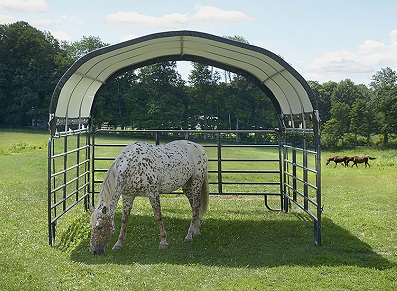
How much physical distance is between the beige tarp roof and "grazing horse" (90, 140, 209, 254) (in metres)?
1.52

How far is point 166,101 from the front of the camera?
40875 mm

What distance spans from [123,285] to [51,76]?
42.6 meters

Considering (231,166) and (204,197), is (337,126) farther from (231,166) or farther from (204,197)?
(204,197)

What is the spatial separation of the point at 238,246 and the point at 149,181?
5.75 ft

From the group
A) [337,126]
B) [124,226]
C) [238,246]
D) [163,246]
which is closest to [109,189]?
[124,226]

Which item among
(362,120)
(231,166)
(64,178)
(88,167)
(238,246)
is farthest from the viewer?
(362,120)

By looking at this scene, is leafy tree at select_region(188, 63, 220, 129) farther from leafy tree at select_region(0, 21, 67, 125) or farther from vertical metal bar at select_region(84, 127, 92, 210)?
vertical metal bar at select_region(84, 127, 92, 210)

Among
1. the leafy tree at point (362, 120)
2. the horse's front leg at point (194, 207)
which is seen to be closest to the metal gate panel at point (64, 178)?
the horse's front leg at point (194, 207)

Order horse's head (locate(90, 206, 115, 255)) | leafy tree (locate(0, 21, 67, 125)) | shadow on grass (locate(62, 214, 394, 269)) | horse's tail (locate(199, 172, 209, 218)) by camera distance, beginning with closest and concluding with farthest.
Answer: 1. shadow on grass (locate(62, 214, 394, 269))
2. horse's head (locate(90, 206, 115, 255))
3. horse's tail (locate(199, 172, 209, 218))
4. leafy tree (locate(0, 21, 67, 125))

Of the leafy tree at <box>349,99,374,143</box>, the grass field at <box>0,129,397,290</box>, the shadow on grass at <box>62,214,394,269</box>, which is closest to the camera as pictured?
the grass field at <box>0,129,397,290</box>

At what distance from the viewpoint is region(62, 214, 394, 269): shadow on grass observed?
630 centimetres

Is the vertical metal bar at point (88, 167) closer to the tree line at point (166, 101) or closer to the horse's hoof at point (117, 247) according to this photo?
the horse's hoof at point (117, 247)

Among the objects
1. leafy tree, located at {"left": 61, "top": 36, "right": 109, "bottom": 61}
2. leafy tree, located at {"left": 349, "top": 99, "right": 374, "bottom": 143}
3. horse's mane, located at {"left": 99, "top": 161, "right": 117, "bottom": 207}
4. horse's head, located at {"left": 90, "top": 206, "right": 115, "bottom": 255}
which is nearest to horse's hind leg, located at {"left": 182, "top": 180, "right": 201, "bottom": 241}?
horse's mane, located at {"left": 99, "top": 161, "right": 117, "bottom": 207}

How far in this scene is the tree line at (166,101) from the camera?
3781 centimetres
